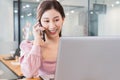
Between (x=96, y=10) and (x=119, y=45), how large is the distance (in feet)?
15.9

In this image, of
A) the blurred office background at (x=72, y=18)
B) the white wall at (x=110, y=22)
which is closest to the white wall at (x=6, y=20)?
the blurred office background at (x=72, y=18)

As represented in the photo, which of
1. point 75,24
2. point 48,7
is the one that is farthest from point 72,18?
point 48,7

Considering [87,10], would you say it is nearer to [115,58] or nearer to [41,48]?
[41,48]

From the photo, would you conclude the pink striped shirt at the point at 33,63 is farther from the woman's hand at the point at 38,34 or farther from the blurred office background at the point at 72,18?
the blurred office background at the point at 72,18

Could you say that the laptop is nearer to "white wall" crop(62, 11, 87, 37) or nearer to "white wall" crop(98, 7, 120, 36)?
"white wall" crop(98, 7, 120, 36)

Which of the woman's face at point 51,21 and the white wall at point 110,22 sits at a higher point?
the white wall at point 110,22

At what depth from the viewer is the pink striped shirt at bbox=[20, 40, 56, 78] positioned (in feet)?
5.22

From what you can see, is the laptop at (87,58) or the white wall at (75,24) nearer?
the laptop at (87,58)

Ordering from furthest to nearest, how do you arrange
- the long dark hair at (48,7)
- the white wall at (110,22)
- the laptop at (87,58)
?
1. the white wall at (110,22)
2. the long dark hair at (48,7)
3. the laptop at (87,58)

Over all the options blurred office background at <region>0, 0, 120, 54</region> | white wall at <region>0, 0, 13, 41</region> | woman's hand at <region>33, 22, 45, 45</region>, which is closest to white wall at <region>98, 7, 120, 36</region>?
blurred office background at <region>0, 0, 120, 54</region>

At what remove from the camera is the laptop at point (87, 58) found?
0.89 meters

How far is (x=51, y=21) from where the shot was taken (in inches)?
66.1

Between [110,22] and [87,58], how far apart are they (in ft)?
15.4

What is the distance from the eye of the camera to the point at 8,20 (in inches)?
211
